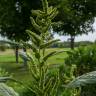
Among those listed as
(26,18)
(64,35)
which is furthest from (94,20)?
(26,18)

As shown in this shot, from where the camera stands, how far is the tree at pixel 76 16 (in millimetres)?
26283

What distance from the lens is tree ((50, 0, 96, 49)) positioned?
26.3 m

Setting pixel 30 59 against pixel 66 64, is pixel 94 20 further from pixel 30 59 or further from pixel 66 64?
pixel 30 59

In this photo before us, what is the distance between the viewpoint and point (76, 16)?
2759 centimetres

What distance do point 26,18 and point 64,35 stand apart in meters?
5.41

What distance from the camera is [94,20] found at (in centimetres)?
3250

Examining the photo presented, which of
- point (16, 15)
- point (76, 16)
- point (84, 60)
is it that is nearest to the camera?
point (84, 60)

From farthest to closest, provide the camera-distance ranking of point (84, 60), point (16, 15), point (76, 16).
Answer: point (76, 16)
point (16, 15)
point (84, 60)

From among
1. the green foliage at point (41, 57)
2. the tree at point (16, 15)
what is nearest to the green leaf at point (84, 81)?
the green foliage at point (41, 57)

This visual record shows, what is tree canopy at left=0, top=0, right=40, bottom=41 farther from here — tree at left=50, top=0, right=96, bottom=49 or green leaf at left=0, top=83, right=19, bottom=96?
green leaf at left=0, top=83, right=19, bottom=96

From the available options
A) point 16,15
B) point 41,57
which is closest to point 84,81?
point 41,57

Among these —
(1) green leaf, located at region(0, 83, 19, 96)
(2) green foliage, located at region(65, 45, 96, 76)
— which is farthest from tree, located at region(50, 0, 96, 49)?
(1) green leaf, located at region(0, 83, 19, 96)

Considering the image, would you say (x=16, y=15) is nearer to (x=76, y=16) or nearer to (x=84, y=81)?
(x=76, y=16)

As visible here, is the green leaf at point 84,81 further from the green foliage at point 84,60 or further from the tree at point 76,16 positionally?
the tree at point 76,16
